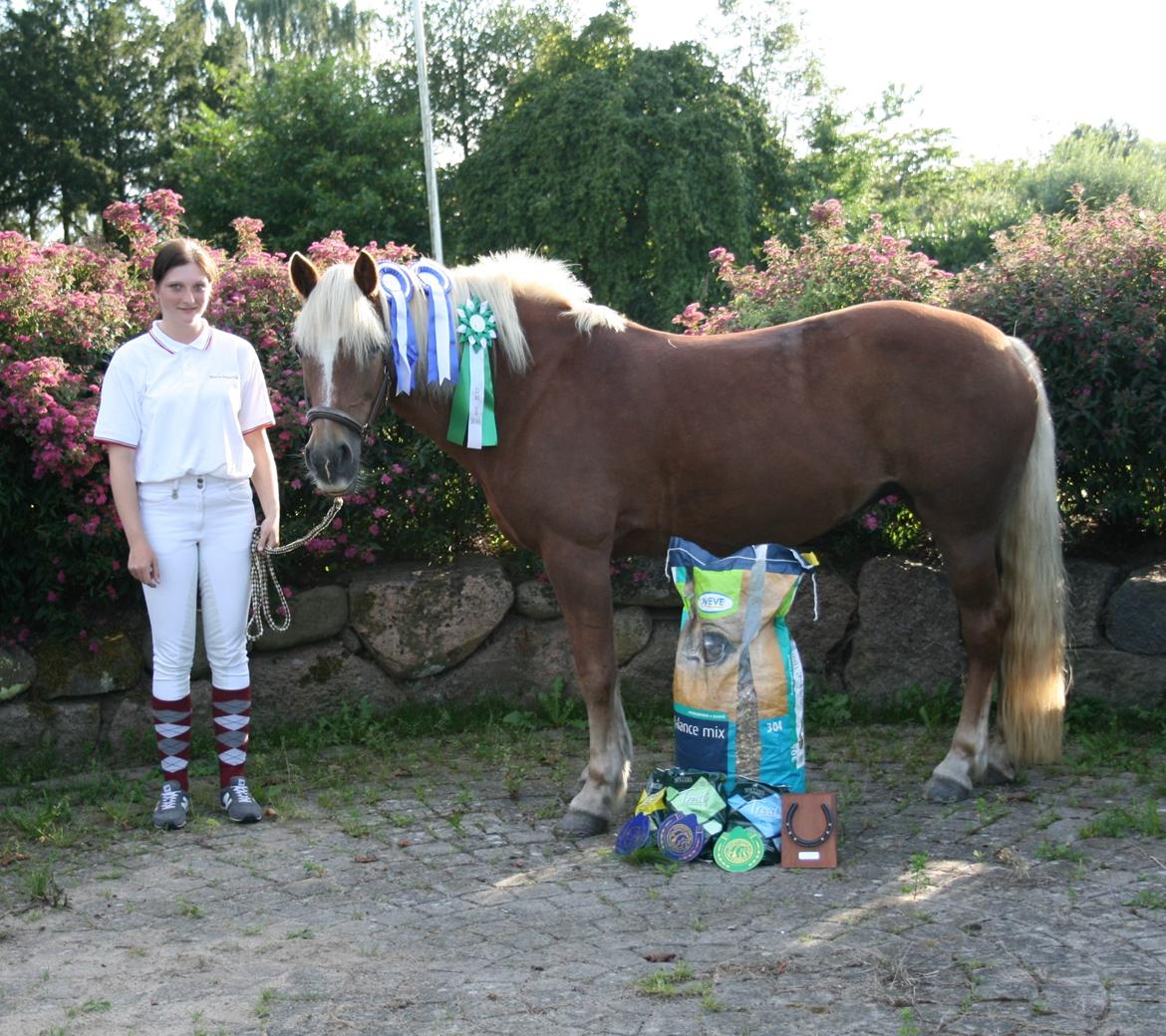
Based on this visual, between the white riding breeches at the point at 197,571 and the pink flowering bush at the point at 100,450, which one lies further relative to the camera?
the pink flowering bush at the point at 100,450

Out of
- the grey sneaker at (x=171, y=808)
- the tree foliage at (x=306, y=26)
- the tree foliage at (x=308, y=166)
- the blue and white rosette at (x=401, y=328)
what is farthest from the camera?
the tree foliage at (x=306, y=26)

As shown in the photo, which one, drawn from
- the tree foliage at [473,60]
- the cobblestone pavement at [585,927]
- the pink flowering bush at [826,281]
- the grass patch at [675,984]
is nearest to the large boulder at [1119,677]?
the cobblestone pavement at [585,927]

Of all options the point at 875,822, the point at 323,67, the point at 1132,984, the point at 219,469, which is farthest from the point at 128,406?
the point at 323,67

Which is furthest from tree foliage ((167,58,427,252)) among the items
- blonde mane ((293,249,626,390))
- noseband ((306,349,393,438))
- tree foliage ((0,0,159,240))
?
noseband ((306,349,393,438))

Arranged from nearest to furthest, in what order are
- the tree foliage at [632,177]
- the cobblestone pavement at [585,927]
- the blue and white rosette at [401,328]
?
the cobblestone pavement at [585,927], the blue and white rosette at [401,328], the tree foliage at [632,177]

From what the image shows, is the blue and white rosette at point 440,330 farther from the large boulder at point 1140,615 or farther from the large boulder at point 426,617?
the large boulder at point 1140,615

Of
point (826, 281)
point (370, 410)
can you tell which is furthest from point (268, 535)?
point (826, 281)

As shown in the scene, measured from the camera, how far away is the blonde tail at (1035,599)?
13.6 ft

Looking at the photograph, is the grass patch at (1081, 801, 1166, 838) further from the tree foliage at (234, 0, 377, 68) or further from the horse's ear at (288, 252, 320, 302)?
the tree foliage at (234, 0, 377, 68)

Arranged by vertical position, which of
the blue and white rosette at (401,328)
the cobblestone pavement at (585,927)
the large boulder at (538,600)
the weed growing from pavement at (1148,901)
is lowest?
the cobblestone pavement at (585,927)

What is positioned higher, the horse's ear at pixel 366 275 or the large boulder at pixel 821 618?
the horse's ear at pixel 366 275

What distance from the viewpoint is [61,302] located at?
205 inches

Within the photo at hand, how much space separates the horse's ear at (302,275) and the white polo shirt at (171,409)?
0.52 metres

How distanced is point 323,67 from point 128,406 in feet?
100
